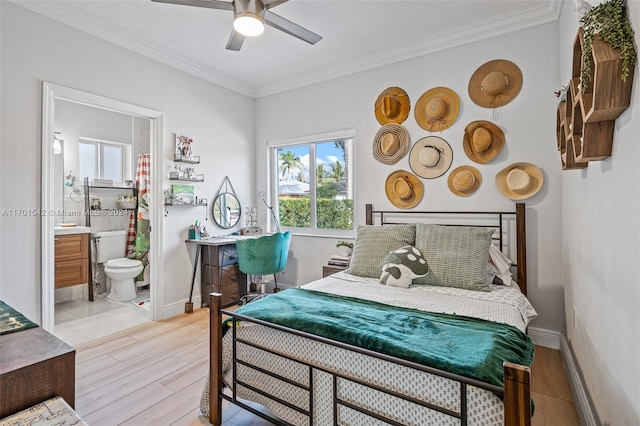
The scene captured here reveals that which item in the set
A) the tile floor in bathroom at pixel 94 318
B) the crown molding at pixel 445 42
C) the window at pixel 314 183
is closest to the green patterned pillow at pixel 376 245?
the window at pixel 314 183

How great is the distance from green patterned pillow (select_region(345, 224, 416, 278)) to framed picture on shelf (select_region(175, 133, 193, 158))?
2097mm

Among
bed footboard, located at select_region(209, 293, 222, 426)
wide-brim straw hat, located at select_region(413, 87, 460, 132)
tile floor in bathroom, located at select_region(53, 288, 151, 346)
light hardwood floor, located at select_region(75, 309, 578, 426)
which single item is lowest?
light hardwood floor, located at select_region(75, 309, 578, 426)

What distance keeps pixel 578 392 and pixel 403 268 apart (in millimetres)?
1184

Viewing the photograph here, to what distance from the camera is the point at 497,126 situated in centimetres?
284

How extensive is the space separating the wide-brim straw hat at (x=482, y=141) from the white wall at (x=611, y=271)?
2.62 ft

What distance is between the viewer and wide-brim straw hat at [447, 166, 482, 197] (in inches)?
115

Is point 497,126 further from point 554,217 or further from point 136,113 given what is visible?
point 136,113

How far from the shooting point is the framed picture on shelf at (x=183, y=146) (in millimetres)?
3464

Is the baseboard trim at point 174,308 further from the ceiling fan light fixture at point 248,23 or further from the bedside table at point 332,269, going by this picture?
the ceiling fan light fixture at point 248,23

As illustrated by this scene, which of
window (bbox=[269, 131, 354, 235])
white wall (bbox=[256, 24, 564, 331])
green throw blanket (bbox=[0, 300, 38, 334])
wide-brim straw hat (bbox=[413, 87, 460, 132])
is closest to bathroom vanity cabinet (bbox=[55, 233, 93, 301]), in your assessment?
window (bbox=[269, 131, 354, 235])

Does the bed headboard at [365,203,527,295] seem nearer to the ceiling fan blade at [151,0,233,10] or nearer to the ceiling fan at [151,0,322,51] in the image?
the ceiling fan at [151,0,322,51]

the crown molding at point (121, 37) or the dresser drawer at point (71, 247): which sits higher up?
the crown molding at point (121, 37)

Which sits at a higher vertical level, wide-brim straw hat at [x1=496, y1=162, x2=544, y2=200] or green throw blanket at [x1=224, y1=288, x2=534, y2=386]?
wide-brim straw hat at [x1=496, y1=162, x2=544, y2=200]

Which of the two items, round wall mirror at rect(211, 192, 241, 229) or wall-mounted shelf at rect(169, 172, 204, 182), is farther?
round wall mirror at rect(211, 192, 241, 229)
